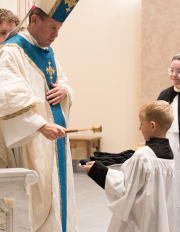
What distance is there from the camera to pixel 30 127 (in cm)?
197

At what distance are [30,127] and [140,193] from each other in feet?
2.66

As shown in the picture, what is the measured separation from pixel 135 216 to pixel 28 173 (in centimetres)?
79

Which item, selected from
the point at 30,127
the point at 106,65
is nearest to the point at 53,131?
the point at 30,127

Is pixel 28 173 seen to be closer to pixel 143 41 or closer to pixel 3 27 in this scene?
pixel 3 27

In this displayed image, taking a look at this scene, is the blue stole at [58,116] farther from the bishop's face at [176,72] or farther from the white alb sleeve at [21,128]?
the bishop's face at [176,72]

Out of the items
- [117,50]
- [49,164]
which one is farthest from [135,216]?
[117,50]

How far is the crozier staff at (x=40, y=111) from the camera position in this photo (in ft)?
6.46

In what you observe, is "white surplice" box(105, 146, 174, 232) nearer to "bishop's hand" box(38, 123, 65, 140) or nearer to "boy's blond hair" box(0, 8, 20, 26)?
"bishop's hand" box(38, 123, 65, 140)

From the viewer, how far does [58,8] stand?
229 centimetres

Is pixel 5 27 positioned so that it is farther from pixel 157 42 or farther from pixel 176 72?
pixel 157 42

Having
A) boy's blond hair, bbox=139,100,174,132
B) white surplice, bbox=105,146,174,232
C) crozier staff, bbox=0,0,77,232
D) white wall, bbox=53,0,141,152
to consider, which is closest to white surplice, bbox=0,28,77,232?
crozier staff, bbox=0,0,77,232

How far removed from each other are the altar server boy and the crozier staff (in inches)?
13.9

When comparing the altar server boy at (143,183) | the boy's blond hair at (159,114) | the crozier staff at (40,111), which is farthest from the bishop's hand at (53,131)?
the boy's blond hair at (159,114)

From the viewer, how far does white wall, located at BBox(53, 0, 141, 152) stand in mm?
6965
